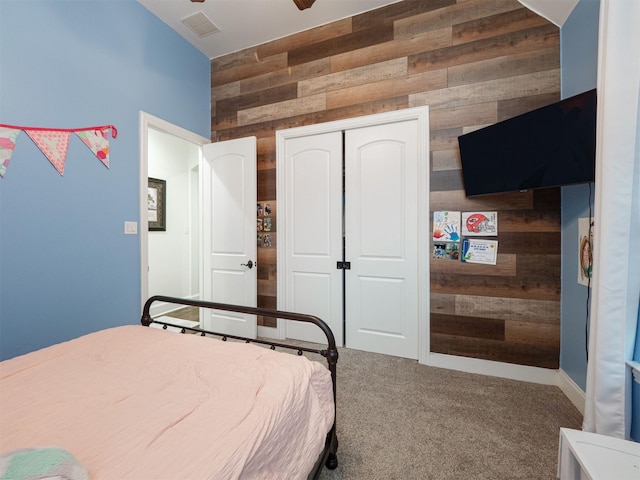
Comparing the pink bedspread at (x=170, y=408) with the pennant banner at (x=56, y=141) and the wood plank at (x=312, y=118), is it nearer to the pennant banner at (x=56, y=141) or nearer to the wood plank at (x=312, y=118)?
the pennant banner at (x=56, y=141)

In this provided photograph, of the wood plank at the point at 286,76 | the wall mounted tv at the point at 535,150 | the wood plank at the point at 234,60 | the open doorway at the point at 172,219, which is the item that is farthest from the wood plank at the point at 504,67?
the open doorway at the point at 172,219

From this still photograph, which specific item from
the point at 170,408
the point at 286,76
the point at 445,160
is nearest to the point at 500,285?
the point at 445,160

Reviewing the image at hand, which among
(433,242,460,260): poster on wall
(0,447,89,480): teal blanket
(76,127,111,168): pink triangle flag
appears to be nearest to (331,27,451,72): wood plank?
(433,242,460,260): poster on wall

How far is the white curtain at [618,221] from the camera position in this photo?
3.72 feet

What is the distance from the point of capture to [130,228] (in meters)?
2.45

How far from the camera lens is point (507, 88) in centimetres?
222

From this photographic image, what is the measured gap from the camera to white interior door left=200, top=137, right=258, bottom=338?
2967 mm

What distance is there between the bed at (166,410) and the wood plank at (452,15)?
2753 mm

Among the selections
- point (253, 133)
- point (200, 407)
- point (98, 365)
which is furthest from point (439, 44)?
point (98, 365)

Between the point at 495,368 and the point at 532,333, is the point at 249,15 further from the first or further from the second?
the point at 495,368

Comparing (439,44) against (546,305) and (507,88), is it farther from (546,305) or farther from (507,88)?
(546,305)

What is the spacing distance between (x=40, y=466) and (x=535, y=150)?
258 centimetres

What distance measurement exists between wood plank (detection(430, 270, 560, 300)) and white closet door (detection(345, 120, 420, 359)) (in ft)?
A: 0.80

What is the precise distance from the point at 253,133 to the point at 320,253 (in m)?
1.63
